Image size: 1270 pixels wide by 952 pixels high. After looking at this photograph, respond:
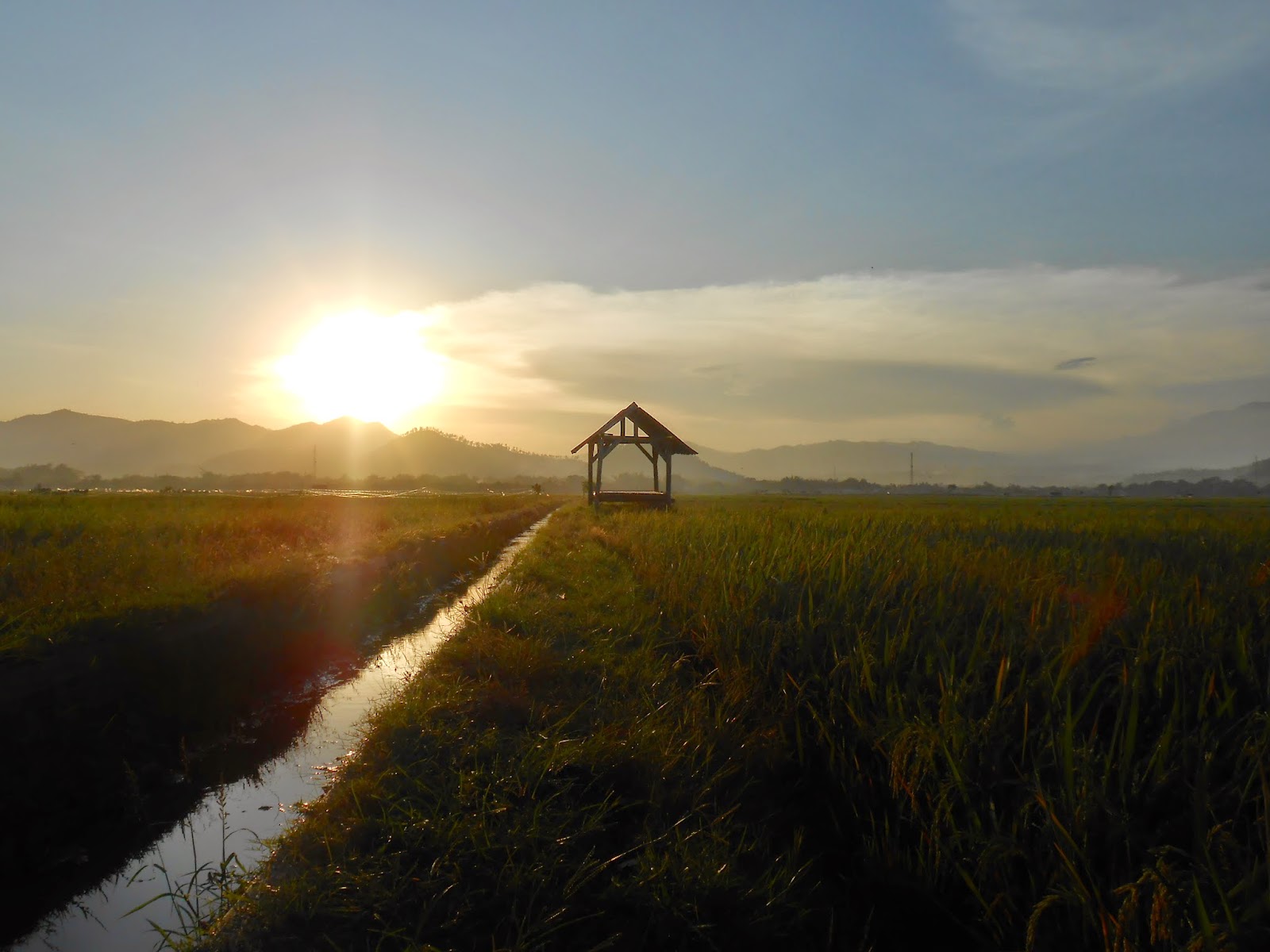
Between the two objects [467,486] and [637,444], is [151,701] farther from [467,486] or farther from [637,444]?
[467,486]

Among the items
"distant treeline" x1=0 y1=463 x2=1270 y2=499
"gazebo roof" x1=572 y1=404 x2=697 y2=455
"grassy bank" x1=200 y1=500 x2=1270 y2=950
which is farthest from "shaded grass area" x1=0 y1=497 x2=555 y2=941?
"distant treeline" x1=0 y1=463 x2=1270 y2=499

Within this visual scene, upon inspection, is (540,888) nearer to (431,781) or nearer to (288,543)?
(431,781)

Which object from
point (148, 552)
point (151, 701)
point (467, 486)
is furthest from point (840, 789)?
point (467, 486)

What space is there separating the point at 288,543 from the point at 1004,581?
48.3 ft

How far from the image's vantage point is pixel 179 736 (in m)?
6.57

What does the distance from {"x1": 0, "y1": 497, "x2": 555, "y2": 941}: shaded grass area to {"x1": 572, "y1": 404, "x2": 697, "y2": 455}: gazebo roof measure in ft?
53.2

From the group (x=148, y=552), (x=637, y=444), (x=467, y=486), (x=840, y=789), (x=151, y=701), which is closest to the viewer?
(x=840, y=789)

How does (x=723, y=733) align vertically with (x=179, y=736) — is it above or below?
above

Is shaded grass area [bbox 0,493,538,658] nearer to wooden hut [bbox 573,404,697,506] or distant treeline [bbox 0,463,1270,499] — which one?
wooden hut [bbox 573,404,697,506]

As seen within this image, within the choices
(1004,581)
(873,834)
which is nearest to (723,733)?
(873,834)

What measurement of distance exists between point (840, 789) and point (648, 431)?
2503 cm

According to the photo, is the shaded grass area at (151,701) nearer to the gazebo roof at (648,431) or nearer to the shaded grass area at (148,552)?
the shaded grass area at (148,552)

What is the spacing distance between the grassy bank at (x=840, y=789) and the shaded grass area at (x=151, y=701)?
5.12 feet

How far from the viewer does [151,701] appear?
22.0ft
